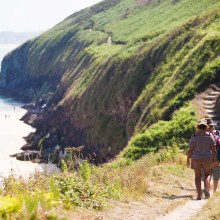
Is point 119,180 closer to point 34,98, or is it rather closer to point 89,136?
point 89,136

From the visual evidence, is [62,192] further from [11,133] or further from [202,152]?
[11,133]

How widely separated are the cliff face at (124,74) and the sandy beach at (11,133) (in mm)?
3153

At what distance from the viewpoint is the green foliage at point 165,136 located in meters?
25.7

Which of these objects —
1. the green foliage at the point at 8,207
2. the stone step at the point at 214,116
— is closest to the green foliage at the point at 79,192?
the green foliage at the point at 8,207

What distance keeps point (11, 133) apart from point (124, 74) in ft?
110

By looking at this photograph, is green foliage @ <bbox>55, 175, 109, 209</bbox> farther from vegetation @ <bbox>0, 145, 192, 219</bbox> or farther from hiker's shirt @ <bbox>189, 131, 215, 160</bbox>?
hiker's shirt @ <bbox>189, 131, 215, 160</bbox>

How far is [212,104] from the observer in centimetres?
2862

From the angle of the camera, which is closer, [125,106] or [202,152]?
[202,152]

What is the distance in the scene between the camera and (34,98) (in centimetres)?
12169

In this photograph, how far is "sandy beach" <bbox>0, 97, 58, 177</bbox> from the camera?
52.5 metres

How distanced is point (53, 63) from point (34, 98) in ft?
41.3

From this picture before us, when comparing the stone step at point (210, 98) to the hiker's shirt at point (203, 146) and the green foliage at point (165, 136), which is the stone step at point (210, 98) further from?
the hiker's shirt at point (203, 146)

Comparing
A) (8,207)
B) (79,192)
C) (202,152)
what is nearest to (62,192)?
(79,192)

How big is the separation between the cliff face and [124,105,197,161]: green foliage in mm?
4156
